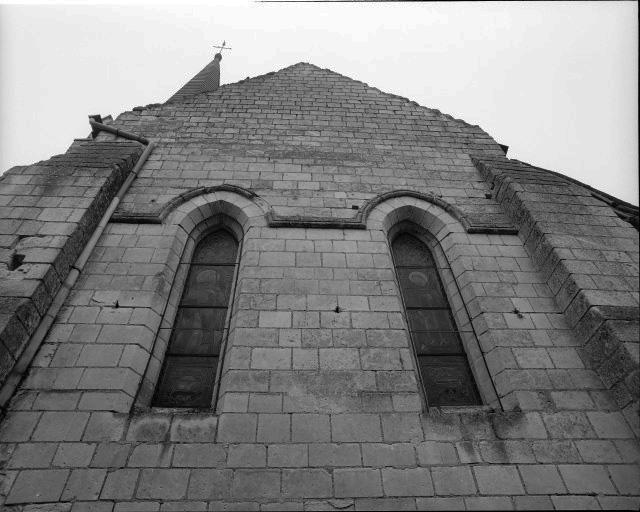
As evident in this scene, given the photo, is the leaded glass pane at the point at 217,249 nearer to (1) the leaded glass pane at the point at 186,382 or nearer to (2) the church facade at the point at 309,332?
(2) the church facade at the point at 309,332

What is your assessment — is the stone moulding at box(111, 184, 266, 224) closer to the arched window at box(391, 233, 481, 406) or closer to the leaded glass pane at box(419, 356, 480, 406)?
the arched window at box(391, 233, 481, 406)

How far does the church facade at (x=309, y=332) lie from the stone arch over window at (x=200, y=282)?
26 millimetres

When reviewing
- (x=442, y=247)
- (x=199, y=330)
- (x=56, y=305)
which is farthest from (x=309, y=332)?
(x=56, y=305)

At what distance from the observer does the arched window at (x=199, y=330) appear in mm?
3807

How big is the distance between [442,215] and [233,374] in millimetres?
3409

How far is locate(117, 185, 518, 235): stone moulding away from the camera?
16.7 feet

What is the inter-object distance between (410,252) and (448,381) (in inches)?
73.2

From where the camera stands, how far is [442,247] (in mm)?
5289

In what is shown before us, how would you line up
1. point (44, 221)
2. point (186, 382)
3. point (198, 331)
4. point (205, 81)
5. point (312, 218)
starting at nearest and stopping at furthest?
point (186, 382)
point (198, 331)
point (44, 221)
point (312, 218)
point (205, 81)

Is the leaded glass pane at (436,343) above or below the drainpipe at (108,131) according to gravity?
below

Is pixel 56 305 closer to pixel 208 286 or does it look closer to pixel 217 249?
pixel 208 286

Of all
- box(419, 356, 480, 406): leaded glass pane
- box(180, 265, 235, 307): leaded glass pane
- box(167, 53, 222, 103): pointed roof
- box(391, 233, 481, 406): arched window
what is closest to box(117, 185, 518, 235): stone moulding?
box(391, 233, 481, 406): arched window

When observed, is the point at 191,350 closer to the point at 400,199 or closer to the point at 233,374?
the point at 233,374

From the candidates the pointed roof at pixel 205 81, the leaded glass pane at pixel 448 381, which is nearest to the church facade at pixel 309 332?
the leaded glass pane at pixel 448 381
